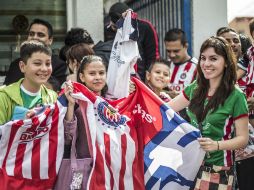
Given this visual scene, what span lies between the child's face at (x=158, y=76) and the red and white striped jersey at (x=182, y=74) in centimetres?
60

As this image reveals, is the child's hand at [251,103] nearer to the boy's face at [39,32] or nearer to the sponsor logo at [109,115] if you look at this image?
the sponsor logo at [109,115]

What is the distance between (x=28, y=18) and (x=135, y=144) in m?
4.08

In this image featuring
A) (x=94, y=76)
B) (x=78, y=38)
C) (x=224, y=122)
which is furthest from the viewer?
(x=78, y=38)

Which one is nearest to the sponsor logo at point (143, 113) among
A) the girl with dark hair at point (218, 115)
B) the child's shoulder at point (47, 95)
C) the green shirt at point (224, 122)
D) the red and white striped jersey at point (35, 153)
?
the girl with dark hair at point (218, 115)

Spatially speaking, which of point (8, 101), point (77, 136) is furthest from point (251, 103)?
point (8, 101)

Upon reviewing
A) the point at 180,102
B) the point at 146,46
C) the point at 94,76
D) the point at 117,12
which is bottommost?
the point at 180,102

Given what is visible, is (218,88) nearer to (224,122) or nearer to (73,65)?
(224,122)

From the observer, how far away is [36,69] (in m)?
4.50

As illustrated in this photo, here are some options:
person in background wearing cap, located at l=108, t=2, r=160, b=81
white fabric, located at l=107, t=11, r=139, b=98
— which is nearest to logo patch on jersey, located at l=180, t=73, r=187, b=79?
person in background wearing cap, located at l=108, t=2, r=160, b=81

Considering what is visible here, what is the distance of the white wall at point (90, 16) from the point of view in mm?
7555

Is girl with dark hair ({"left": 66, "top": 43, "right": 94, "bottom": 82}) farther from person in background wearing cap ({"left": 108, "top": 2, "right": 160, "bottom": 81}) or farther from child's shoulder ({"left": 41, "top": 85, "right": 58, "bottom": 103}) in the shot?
person in background wearing cap ({"left": 108, "top": 2, "right": 160, "bottom": 81})

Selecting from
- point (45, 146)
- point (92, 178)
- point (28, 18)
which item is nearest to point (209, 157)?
point (92, 178)

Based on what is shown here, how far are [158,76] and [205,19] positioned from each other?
306 centimetres

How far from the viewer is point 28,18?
7820mm
